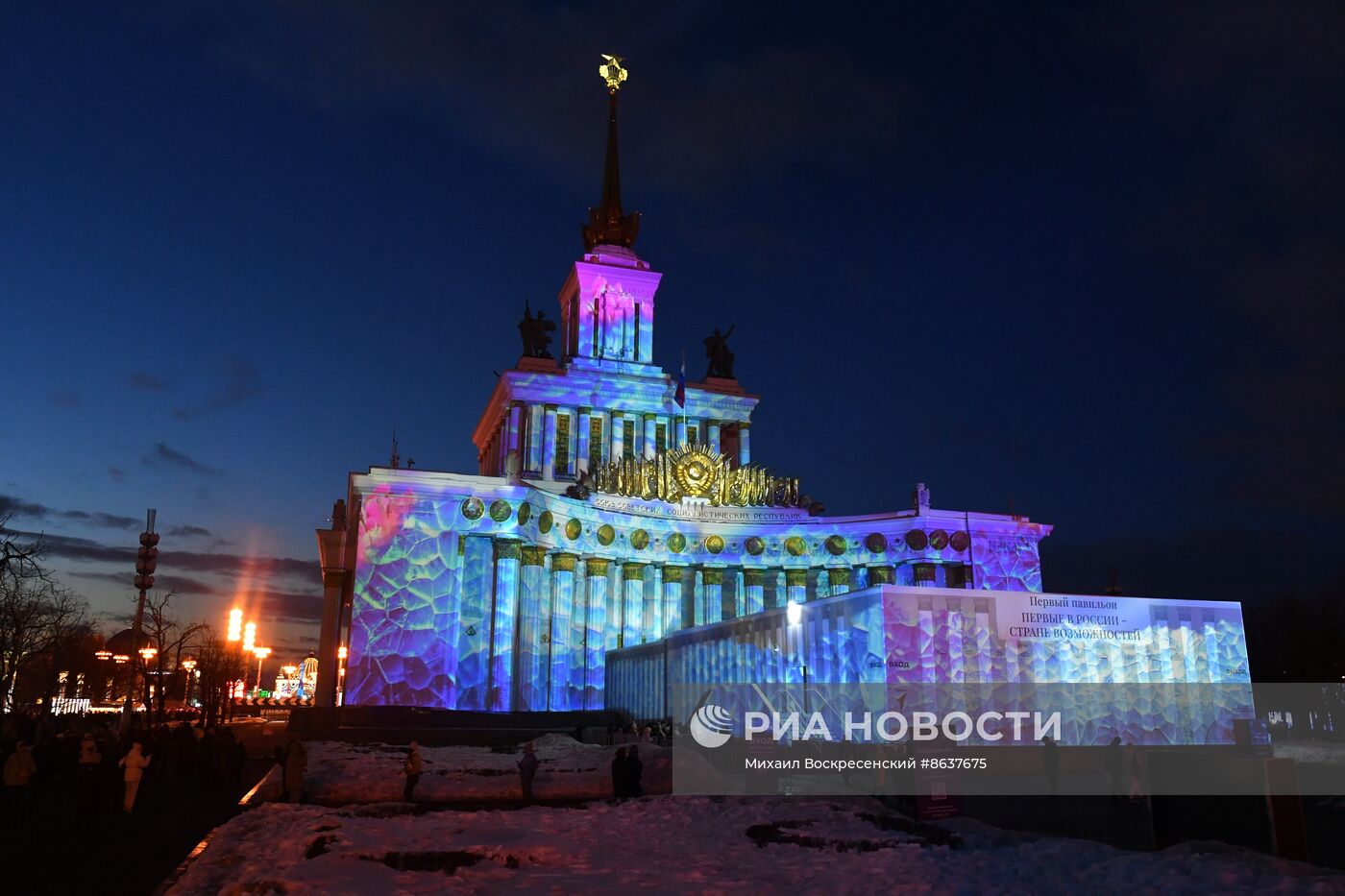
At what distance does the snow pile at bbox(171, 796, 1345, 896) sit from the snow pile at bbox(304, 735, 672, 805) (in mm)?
4312

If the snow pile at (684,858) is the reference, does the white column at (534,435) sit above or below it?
above

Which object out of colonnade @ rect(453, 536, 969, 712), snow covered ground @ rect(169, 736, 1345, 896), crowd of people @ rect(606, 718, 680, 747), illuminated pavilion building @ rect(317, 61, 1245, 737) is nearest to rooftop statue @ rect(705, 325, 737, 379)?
illuminated pavilion building @ rect(317, 61, 1245, 737)

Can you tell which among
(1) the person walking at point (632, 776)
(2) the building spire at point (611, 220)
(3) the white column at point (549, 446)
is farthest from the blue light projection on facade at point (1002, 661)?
(2) the building spire at point (611, 220)

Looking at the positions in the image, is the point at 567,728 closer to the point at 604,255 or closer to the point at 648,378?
the point at 648,378

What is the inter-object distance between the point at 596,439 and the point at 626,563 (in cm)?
1159

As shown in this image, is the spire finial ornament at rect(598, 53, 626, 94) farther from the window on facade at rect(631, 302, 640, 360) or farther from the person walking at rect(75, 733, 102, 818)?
the person walking at rect(75, 733, 102, 818)

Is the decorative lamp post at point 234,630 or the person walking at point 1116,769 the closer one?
the person walking at point 1116,769

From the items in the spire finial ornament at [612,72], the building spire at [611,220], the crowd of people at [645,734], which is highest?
the spire finial ornament at [612,72]

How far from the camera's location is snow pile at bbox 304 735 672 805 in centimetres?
2142

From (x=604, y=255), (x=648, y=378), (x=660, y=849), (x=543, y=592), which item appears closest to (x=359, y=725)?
(x=543, y=592)

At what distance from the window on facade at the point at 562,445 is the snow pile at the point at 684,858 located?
136 feet

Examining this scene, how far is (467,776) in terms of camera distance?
23438mm

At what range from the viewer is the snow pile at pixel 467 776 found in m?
21.4

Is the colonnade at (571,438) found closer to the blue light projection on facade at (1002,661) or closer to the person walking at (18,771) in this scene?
the blue light projection on facade at (1002,661)
